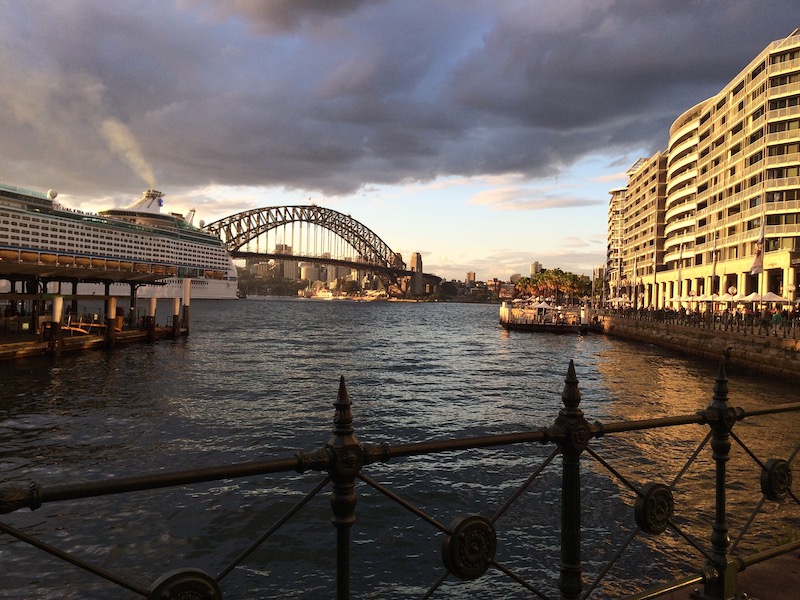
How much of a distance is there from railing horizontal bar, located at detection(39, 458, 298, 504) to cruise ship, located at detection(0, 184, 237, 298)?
316ft

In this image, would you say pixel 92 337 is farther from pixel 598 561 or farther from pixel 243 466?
pixel 243 466

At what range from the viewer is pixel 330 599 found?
9391 mm

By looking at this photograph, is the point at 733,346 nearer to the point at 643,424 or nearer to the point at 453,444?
the point at 643,424

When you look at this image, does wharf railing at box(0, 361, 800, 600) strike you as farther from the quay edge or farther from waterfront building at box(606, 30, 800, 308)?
waterfront building at box(606, 30, 800, 308)

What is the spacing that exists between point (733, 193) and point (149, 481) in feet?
285

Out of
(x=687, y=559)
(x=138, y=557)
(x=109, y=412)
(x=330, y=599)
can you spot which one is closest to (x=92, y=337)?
(x=109, y=412)

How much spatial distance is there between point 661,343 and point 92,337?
2019 inches

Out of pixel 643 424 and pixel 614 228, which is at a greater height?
pixel 614 228

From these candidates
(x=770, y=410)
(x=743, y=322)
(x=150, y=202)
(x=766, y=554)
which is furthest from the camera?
(x=150, y=202)

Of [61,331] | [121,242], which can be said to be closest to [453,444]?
[61,331]

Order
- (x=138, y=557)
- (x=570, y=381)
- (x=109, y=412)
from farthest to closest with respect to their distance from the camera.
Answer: (x=109, y=412)
(x=138, y=557)
(x=570, y=381)

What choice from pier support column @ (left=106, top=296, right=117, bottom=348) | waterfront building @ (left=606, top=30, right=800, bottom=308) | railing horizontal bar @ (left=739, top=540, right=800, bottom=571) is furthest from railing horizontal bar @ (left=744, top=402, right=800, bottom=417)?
waterfront building @ (left=606, top=30, right=800, bottom=308)

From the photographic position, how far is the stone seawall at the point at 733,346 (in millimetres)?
33469

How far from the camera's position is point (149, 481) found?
2293 mm
